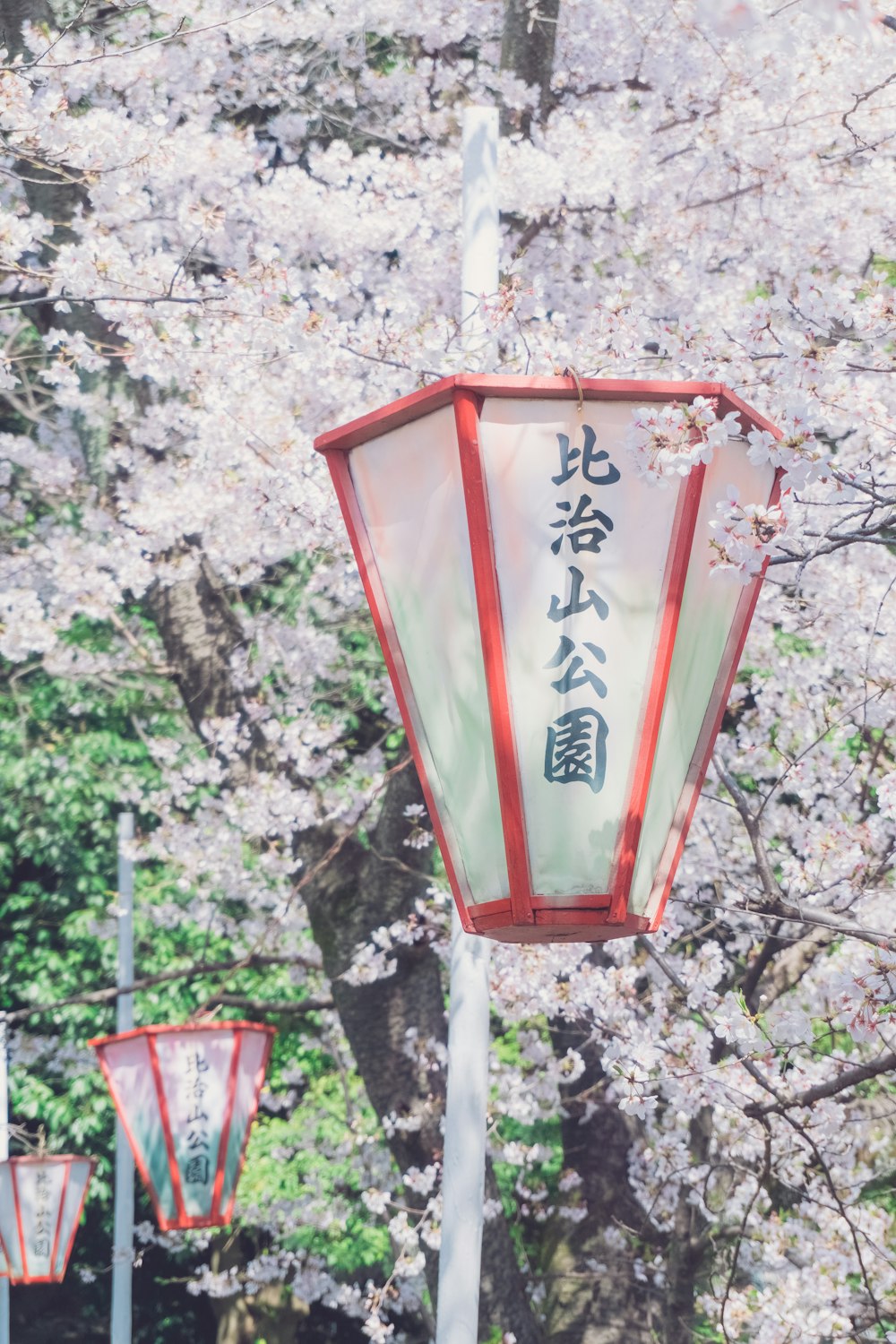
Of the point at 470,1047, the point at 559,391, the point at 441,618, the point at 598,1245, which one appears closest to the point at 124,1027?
the point at 598,1245

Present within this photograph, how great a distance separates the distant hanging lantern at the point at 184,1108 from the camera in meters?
6.40

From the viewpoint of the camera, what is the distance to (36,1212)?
8336mm

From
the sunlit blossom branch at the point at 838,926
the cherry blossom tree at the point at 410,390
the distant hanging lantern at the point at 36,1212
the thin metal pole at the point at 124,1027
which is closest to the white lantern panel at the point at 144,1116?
the cherry blossom tree at the point at 410,390

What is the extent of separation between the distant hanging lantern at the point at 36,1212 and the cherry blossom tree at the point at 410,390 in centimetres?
178

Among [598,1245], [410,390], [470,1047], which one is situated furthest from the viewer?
[598,1245]

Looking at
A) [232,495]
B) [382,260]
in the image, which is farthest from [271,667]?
[382,260]

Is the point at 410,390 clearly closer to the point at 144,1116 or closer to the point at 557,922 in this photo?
the point at 144,1116

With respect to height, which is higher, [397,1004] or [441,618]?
[441,618]

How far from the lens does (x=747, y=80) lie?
7453 millimetres

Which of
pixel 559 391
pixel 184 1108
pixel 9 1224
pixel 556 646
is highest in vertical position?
pixel 559 391

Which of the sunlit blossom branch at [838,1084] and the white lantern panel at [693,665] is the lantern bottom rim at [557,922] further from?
the sunlit blossom branch at [838,1084]

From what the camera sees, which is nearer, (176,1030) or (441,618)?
(441,618)

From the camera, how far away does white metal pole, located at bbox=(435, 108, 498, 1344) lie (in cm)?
405

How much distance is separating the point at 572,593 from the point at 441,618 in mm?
253
